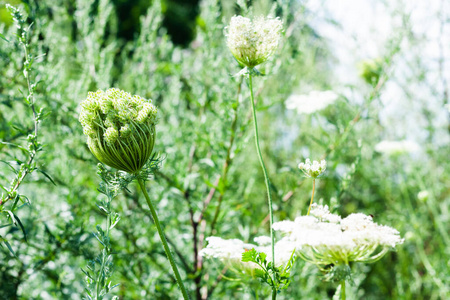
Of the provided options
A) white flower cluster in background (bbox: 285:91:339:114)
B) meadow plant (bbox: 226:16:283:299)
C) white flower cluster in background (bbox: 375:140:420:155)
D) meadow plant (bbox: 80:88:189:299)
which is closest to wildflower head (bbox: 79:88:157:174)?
meadow plant (bbox: 80:88:189:299)

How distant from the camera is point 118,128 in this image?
49 centimetres

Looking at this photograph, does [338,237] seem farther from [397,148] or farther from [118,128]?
[397,148]

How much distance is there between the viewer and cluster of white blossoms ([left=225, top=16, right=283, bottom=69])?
1.69 ft

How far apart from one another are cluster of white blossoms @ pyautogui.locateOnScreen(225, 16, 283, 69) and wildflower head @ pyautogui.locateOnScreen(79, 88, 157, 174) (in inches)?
5.6

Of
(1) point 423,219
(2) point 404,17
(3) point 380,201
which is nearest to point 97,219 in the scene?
(2) point 404,17

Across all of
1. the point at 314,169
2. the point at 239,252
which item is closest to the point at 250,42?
the point at 314,169

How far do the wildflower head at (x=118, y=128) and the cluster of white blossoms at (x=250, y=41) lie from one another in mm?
Answer: 142

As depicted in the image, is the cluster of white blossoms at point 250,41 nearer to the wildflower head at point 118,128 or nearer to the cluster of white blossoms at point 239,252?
the wildflower head at point 118,128

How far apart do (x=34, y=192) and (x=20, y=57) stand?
1.87 feet

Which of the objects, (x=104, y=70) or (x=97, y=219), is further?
(x=97, y=219)

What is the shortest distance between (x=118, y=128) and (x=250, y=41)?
207 mm

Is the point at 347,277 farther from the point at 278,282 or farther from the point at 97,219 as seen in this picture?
the point at 97,219

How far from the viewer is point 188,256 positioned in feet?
3.65

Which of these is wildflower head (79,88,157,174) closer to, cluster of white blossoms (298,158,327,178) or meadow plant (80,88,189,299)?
meadow plant (80,88,189,299)
